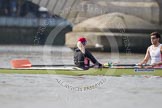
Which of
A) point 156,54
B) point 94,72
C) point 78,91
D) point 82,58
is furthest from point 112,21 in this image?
point 78,91

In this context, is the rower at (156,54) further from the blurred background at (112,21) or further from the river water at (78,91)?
the blurred background at (112,21)

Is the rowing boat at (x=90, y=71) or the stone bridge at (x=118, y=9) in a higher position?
the stone bridge at (x=118, y=9)

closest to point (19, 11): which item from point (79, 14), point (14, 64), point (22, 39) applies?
point (22, 39)

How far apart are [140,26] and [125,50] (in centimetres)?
200

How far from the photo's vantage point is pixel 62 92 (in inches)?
749

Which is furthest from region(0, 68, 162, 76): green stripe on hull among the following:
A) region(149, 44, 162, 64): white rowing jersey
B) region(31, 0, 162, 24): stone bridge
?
region(31, 0, 162, 24): stone bridge

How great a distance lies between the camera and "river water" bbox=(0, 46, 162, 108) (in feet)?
54.2

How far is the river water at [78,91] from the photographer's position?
54.2 ft

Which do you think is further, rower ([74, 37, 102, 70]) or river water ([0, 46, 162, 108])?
rower ([74, 37, 102, 70])

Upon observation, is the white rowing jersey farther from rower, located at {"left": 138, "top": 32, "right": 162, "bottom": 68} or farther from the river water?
the river water

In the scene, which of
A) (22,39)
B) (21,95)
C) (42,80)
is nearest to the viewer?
(21,95)

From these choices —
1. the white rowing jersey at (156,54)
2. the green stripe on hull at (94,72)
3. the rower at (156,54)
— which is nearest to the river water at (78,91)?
the green stripe on hull at (94,72)

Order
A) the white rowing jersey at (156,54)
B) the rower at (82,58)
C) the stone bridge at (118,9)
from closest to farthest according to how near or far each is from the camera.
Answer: the white rowing jersey at (156,54), the rower at (82,58), the stone bridge at (118,9)

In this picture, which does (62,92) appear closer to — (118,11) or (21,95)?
(21,95)
